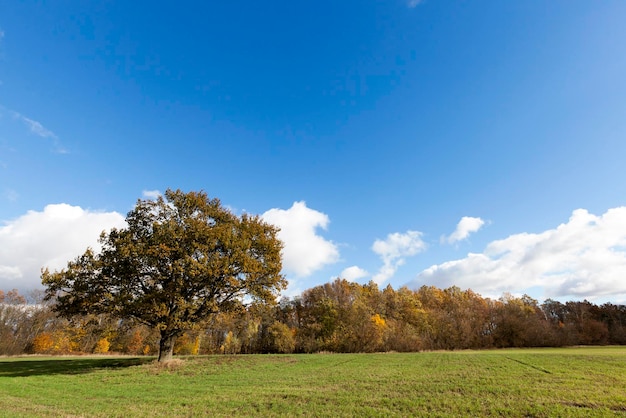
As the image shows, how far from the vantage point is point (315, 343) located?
52156 millimetres

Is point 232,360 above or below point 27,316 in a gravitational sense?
below

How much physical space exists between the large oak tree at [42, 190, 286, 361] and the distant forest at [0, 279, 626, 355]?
20.6 metres

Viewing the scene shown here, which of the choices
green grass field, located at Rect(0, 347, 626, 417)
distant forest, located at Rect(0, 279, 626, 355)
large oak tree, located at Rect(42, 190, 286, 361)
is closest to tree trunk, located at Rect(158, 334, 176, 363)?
large oak tree, located at Rect(42, 190, 286, 361)

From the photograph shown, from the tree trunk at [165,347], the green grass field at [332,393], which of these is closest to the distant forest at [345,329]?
the tree trunk at [165,347]

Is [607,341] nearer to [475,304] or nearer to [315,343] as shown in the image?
[475,304]

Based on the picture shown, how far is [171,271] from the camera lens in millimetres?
25984

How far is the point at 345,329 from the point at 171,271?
3594 centimetres

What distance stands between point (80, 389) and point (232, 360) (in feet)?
46.3

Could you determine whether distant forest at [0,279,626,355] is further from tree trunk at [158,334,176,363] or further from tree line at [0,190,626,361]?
tree trunk at [158,334,176,363]

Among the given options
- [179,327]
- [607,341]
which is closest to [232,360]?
[179,327]

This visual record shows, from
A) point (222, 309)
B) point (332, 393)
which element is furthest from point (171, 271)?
point (332, 393)

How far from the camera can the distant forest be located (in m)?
53.4

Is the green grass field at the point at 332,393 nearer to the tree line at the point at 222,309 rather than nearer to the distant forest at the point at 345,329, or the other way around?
the tree line at the point at 222,309

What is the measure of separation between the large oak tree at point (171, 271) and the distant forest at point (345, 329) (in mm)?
20586
